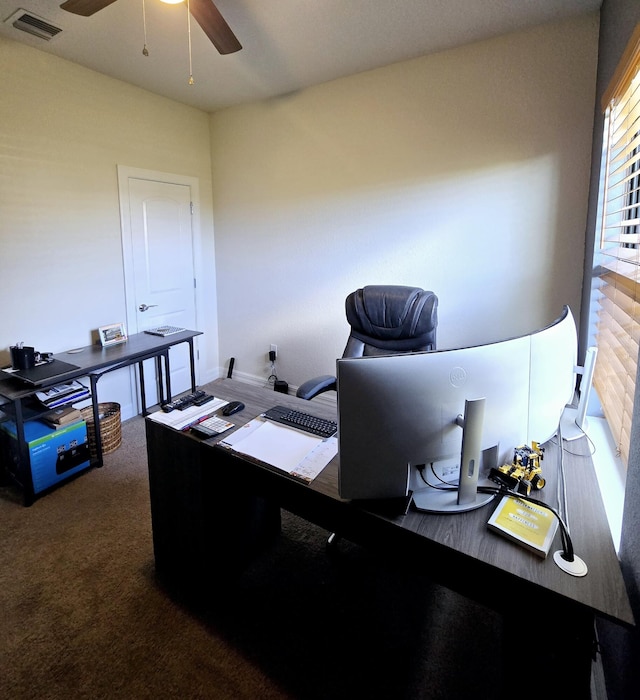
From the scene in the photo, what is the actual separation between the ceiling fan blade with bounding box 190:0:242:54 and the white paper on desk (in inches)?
71.4

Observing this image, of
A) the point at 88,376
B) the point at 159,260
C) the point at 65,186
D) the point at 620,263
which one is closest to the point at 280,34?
the point at 65,186

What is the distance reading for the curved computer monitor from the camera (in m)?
1.00

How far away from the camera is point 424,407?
102 cm

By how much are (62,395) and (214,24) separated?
2.27 meters

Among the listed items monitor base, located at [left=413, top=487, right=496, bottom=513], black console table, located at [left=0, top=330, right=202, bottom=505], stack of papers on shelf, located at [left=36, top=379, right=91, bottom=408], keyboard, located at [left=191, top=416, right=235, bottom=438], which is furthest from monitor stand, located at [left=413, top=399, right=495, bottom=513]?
stack of papers on shelf, located at [left=36, top=379, right=91, bottom=408]

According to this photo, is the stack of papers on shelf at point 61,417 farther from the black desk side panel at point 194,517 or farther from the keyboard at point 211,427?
the keyboard at point 211,427

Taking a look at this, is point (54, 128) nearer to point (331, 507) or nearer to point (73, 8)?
point (73, 8)

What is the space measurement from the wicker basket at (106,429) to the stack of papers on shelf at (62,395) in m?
0.22

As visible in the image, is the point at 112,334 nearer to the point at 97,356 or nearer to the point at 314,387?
the point at 97,356

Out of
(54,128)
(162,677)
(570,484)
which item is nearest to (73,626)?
(162,677)

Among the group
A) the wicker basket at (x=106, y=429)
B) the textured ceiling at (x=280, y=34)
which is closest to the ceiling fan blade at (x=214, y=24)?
the textured ceiling at (x=280, y=34)

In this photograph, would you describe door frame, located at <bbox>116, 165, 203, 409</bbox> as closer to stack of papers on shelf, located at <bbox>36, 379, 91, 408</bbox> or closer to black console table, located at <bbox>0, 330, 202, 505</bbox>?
black console table, located at <bbox>0, 330, 202, 505</bbox>

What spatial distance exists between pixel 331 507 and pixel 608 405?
1.19m

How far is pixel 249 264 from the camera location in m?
3.89
